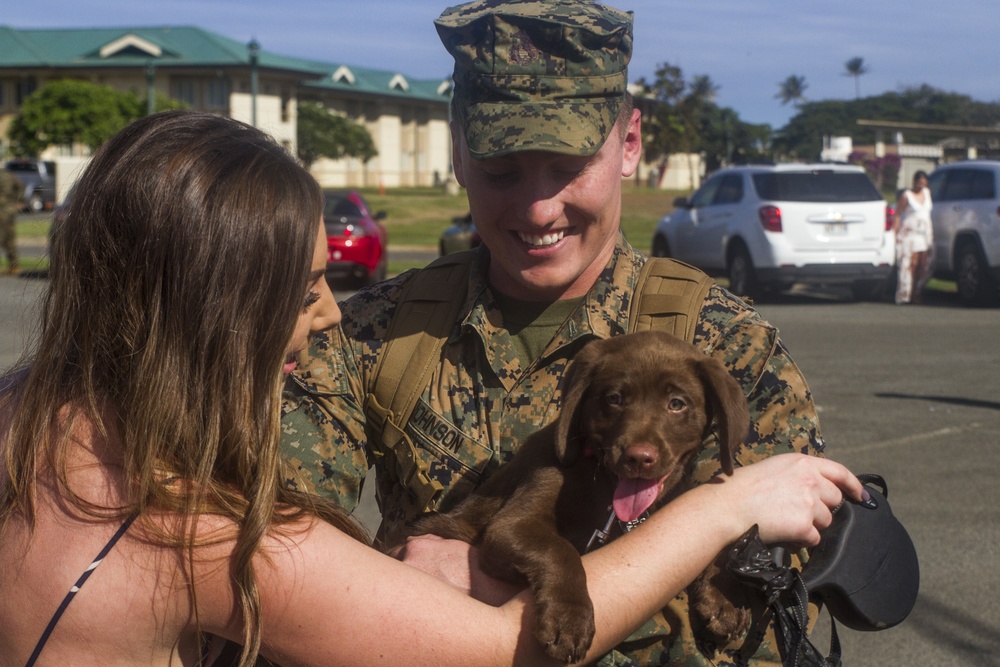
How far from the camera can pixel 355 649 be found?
238 cm

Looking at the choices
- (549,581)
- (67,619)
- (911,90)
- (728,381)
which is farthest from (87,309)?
(911,90)

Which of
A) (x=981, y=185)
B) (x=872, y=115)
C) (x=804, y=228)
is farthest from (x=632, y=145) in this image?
(x=872, y=115)

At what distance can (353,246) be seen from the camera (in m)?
22.2

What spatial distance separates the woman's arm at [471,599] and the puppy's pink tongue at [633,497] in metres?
0.32

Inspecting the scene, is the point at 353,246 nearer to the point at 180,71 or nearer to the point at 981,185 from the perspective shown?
the point at 981,185

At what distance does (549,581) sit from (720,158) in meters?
66.2

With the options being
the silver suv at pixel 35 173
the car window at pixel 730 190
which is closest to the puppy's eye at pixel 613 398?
the car window at pixel 730 190

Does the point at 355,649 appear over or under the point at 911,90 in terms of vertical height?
under

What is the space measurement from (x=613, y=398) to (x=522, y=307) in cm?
41

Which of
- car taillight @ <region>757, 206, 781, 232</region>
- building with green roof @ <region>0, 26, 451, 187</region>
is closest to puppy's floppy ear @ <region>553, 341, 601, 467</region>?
car taillight @ <region>757, 206, 781, 232</region>

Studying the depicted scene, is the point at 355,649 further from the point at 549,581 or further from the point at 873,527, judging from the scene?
the point at 873,527

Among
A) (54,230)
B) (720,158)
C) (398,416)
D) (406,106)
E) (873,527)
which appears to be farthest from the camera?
(406,106)

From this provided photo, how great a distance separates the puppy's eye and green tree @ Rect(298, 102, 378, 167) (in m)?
82.8

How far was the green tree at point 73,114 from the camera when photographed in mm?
67562
